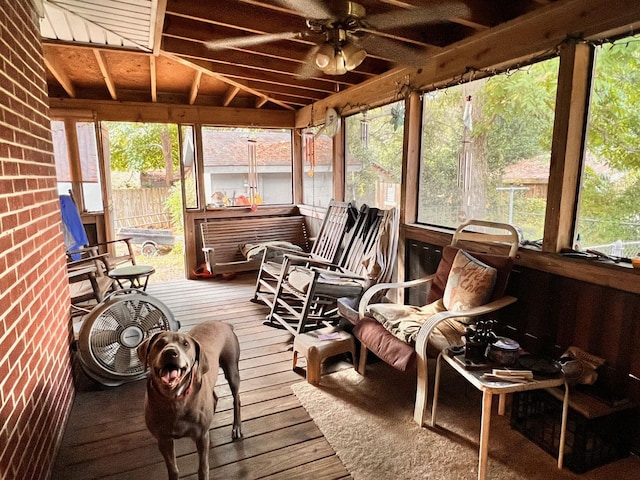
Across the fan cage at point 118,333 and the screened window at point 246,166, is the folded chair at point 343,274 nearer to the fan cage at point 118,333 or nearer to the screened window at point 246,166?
the fan cage at point 118,333

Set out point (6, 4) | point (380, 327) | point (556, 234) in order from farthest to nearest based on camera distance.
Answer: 1. point (380, 327)
2. point (556, 234)
3. point (6, 4)

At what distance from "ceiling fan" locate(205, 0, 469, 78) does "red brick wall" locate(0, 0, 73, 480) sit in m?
0.95

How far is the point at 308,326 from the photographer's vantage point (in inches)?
130

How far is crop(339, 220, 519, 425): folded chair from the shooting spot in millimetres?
2094

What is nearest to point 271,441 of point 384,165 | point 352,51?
point 352,51

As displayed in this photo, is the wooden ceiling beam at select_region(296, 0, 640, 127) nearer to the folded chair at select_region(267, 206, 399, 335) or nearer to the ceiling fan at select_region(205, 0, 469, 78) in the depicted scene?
the ceiling fan at select_region(205, 0, 469, 78)

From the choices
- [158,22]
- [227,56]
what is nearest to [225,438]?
[158,22]

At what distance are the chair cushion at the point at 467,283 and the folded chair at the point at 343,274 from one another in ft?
2.34

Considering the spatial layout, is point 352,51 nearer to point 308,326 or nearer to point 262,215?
point 308,326

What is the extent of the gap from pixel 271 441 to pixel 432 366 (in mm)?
1307

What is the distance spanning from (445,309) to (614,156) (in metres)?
1.20

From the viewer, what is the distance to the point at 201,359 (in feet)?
5.03

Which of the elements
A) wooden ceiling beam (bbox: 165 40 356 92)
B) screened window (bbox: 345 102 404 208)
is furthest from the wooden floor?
wooden ceiling beam (bbox: 165 40 356 92)

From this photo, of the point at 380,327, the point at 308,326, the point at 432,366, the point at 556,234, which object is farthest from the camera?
the point at 308,326
